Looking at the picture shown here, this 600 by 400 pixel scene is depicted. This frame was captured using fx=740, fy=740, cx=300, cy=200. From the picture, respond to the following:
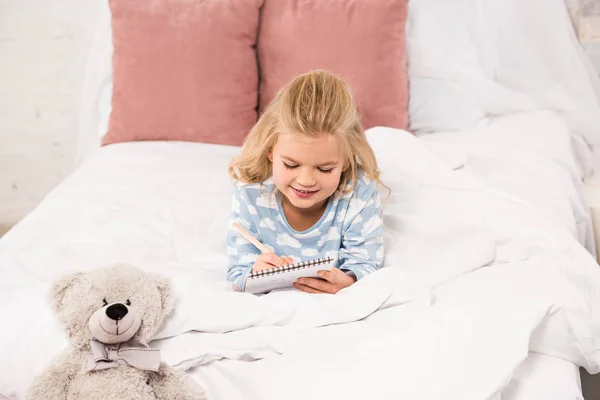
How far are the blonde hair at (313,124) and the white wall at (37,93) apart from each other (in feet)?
4.34

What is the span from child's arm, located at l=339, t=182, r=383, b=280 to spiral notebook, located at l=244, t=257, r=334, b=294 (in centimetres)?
17

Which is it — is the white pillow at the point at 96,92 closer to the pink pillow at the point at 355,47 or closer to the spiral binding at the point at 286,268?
the pink pillow at the point at 355,47

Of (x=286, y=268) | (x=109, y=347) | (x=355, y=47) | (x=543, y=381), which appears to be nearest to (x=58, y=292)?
→ (x=109, y=347)

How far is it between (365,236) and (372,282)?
188 mm

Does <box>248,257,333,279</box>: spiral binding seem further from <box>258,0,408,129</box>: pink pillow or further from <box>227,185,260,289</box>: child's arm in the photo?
<box>258,0,408,129</box>: pink pillow

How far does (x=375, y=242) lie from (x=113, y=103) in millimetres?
1059

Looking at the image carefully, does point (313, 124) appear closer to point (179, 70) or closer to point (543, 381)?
point (543, 381)

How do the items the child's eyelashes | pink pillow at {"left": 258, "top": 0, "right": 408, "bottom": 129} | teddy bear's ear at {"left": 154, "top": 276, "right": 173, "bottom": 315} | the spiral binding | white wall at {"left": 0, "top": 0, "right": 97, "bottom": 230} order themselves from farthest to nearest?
white wall at {"left": 0, "top": 0, "right": 97, "bottom": 230}
pink pillow at {"left": 258, "top": 0, "right": 408, "bottom": 129}
the child's eyelashes
the spiral binding
teddy bear's ear at {"left": 154, "top": 276, "right": 173, "bottom": 315}

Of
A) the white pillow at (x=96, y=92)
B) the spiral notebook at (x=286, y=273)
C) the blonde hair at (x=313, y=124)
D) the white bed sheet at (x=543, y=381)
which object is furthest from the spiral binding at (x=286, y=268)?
the white pillow at (x=96, y=92)

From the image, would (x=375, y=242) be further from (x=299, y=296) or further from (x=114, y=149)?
(x=114, y=149)

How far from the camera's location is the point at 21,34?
8.38ft

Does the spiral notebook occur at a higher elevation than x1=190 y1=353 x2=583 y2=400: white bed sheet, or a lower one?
higher

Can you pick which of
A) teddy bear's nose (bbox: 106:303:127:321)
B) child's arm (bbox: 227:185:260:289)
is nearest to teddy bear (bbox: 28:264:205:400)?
teddy bear's nose (bbox: 106:303:127:321)

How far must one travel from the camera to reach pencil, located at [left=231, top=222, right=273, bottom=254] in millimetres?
1428
